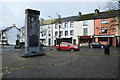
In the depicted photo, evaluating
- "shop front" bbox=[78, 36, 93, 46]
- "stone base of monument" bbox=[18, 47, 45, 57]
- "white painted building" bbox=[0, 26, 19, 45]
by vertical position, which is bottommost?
"stone base of monument" bbox=[18, 47, 45, 57]

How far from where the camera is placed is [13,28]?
204ft

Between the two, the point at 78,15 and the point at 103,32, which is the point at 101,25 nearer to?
the point at 103,32

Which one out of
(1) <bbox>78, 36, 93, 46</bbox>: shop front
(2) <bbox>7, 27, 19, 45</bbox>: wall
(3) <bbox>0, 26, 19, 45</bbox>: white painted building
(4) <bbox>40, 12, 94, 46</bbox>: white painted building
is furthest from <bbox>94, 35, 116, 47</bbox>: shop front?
(2) <bbox>7, 27, 19, 45</bbox>: wall

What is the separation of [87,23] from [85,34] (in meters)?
3.63

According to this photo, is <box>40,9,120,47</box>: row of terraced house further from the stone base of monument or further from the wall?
the wall

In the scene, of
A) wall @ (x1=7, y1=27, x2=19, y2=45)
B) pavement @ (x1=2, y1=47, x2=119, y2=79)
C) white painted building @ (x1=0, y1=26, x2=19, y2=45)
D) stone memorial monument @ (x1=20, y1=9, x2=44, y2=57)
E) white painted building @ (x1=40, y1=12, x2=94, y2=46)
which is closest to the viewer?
pavement @ (x1=2, y1=47, x2=119, y2=79)

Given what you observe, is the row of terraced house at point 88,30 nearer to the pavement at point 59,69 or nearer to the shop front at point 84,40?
the shop front at point 84,40

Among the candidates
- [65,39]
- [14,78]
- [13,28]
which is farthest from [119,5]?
[13,28]

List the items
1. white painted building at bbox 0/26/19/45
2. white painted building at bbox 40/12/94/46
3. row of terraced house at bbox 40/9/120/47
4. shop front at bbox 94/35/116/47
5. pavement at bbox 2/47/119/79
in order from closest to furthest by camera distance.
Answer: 1. pavement at bbox 2/47/119/79
2. shop front at bbox 94/35/116/47
3. row of terraced house at bbox 40/9/120/47
4. white painted building at bbox 40/12/94/46
5. white painted building at bbox 0/26/19/45

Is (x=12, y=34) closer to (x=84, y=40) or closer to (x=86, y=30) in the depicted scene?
(x=84, y=40)

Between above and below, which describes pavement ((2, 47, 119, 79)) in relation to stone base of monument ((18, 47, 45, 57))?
below

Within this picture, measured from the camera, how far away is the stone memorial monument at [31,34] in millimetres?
12953

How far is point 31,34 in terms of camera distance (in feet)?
44.0

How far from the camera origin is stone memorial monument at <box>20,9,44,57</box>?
510 inches
